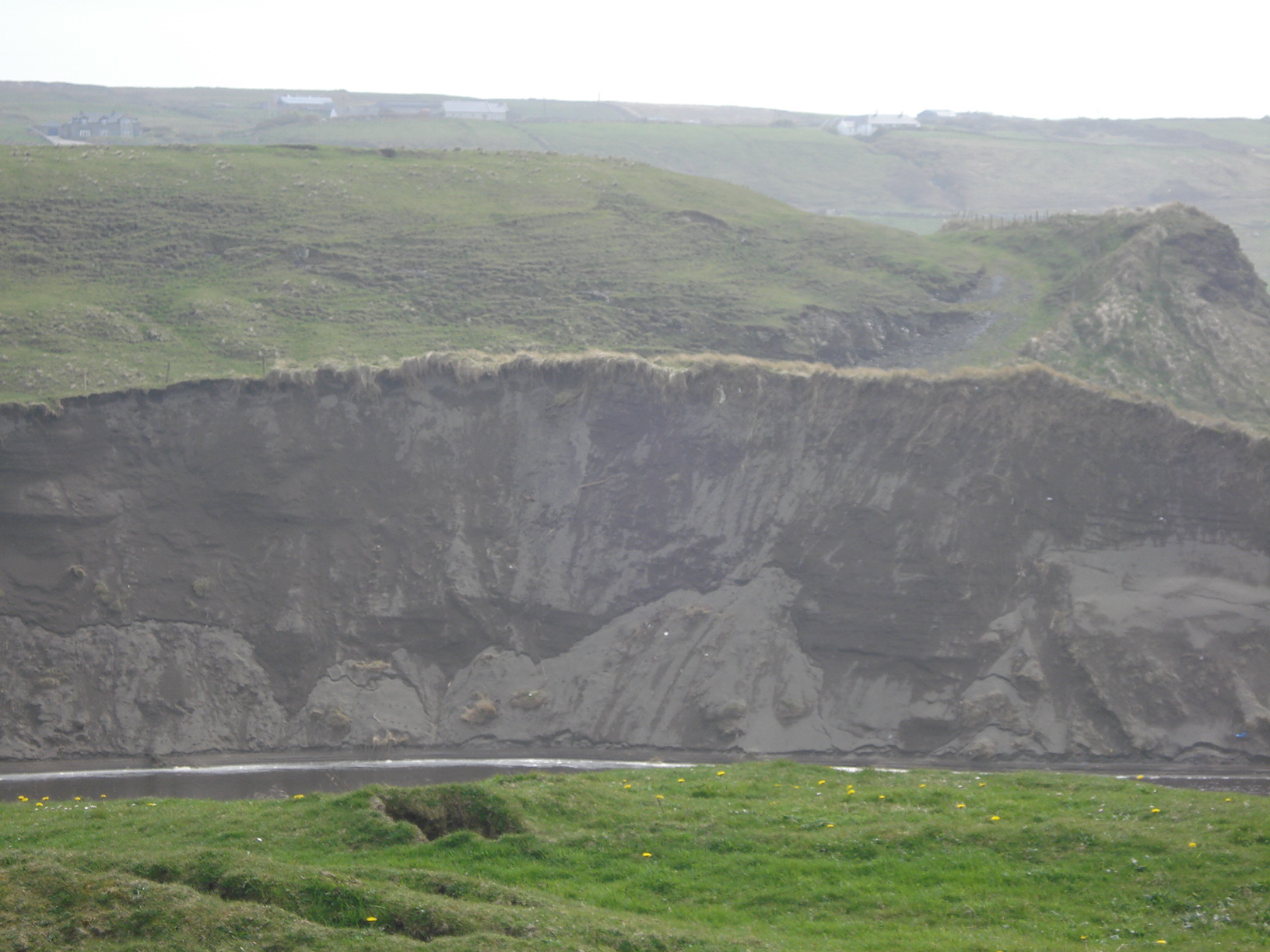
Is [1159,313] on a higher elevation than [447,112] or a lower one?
lower

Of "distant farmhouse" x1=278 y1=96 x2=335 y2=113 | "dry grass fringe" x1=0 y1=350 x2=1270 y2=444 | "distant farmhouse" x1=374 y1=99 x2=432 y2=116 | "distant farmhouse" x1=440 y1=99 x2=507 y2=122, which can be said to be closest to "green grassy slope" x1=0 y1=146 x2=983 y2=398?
"dry grass fringe" x1=0 y1=350 x2=1270 y2=444

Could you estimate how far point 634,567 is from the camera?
30.0m

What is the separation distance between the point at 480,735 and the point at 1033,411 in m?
17.7

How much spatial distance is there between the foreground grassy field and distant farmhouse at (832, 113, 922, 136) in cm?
11110

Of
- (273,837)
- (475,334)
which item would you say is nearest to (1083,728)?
(273,837)

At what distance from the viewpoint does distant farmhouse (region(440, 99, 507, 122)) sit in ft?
396

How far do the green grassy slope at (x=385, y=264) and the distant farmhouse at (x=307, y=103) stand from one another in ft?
247

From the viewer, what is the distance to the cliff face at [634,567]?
2583cm

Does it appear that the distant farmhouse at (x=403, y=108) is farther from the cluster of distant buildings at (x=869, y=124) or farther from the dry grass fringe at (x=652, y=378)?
the dry grass fringe at (x=652, y=378)

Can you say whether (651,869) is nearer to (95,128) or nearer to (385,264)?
(385,264)

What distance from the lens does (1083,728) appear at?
82.5 feet

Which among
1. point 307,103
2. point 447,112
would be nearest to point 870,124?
point 447,112

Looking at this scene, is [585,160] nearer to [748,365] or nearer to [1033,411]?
[748,365]

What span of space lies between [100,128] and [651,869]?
3797 inches
